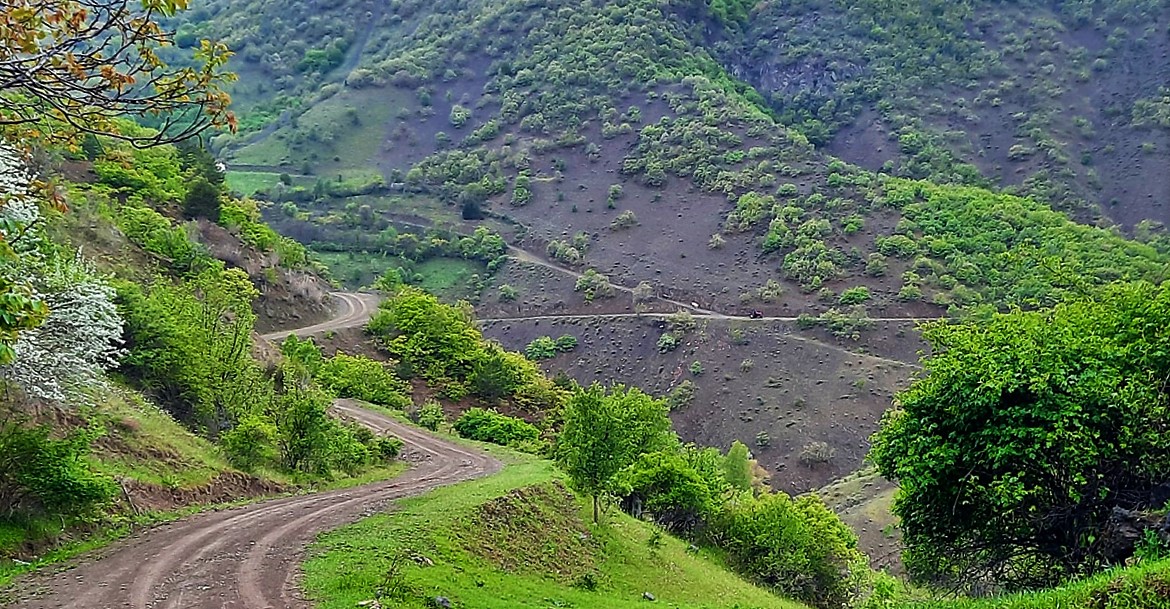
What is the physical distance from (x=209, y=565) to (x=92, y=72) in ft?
34.0

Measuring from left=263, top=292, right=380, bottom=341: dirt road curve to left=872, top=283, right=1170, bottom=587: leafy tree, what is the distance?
120ft

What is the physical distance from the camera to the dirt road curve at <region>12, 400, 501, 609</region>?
12.0m

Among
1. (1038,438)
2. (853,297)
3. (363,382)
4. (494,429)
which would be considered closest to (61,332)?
(1038,438)

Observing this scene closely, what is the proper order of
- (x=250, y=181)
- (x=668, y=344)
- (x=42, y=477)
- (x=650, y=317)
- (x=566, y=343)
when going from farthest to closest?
(x=250, y=181), (x=650, y=317), (x=566, y=343), (x=668, y=344), (x=42, y=477)

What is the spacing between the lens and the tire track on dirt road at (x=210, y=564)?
12.0 meters

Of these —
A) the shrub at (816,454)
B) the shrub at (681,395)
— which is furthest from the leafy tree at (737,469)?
the shrub at (681,395)

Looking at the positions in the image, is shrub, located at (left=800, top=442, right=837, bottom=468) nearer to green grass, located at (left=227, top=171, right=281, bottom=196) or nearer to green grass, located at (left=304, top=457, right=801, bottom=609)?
green grass, located at (left=304, top=457, right=801, bottom=609)

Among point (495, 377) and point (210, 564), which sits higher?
point (495, 377)

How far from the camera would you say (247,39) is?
158000 millimetres

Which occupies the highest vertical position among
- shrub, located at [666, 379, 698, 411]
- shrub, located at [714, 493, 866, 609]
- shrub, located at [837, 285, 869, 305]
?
shrub, located at [837, 285, 869, 305]

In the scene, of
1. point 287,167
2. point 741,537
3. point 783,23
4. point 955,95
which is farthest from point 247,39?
point 741,537

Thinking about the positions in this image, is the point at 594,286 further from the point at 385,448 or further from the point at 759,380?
the point at 385,448

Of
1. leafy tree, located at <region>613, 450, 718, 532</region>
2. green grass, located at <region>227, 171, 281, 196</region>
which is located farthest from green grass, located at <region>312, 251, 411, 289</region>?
leafy tree, located at <region>613, 450, 718, 532</region>

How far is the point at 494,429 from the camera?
41219 millimetres
